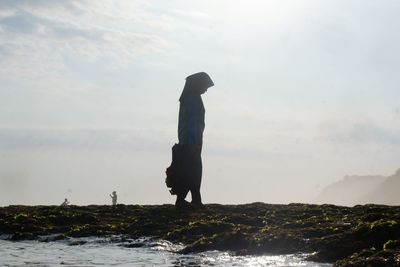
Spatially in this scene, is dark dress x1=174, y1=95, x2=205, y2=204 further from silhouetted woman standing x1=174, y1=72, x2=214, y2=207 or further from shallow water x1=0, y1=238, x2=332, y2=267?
shallow water x1=0, y1=238, x2=332, y2=267

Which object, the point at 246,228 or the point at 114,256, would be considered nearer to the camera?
the point at 114,256

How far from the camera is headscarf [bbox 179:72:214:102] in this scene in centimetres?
2173

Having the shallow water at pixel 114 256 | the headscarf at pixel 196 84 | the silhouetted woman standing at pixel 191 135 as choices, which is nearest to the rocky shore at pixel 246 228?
the shallow water at pixel 114 256

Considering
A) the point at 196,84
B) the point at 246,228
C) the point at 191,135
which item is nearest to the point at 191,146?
the point at 191,135

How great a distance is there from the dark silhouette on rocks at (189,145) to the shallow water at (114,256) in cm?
671

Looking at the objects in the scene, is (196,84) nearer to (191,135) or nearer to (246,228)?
(191,135)

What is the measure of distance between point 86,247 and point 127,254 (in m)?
1.89

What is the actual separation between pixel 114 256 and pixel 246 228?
398cm

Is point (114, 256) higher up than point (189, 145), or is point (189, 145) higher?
point (189, 145)

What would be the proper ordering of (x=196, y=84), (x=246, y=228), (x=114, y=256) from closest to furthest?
(x=114, y=256) < (x=246, y=228) < (x=196, y=84)

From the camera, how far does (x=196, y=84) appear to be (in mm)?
21734

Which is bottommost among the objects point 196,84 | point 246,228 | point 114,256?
point 114,256

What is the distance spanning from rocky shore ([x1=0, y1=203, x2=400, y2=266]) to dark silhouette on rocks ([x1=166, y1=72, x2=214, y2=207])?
1096mm

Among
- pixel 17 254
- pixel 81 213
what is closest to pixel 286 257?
pixel 17 254
